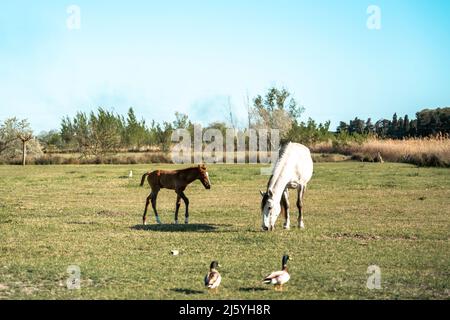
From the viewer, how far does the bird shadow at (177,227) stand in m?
14.4

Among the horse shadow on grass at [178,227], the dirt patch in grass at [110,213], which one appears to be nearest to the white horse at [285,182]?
the horse shadow on grass at [178,227]

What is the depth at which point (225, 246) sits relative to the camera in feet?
39.8

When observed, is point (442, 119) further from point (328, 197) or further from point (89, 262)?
point (89, 262)

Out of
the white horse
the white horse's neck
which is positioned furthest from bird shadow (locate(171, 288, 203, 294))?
the white horse's neck

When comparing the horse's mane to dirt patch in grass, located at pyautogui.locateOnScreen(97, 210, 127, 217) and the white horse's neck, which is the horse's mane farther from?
dirt patch in grass, located at pyautogui.locateOnScreen(97, 210, 127, 217)

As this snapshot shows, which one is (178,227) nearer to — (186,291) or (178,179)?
(178,179)

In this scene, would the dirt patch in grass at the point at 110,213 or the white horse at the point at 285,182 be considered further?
the dirt patch in grass at the point at 110,213

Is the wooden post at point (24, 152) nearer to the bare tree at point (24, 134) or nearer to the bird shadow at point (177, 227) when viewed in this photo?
the bare tree at point (24, 134)

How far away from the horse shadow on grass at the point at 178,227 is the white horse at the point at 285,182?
5.45 feet

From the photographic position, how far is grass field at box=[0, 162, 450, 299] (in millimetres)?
8766

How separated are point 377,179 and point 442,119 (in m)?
50.0

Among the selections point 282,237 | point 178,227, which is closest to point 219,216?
point 178,227

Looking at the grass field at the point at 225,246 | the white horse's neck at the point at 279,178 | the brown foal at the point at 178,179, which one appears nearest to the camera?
the grass field at the point at 225,246
